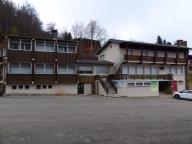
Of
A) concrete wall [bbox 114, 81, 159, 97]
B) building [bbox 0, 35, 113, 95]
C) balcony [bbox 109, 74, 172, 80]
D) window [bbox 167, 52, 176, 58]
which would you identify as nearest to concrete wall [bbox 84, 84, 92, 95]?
building [bbox 0, 35, 113, 95]

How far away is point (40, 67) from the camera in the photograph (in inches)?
1459

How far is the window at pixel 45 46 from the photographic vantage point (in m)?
36.9

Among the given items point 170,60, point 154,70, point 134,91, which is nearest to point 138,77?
point 134,91

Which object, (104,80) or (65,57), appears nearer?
(65,57)

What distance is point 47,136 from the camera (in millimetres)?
10727

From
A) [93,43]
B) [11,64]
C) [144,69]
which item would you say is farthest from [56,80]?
[93,43]

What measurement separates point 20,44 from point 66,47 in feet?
20.6

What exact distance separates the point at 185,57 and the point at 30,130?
43.4 meters

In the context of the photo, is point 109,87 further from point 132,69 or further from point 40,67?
point 40,67

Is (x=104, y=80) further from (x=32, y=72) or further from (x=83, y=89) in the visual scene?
(x=32, y=72)

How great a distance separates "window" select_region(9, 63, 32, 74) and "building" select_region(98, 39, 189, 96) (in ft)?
40.3

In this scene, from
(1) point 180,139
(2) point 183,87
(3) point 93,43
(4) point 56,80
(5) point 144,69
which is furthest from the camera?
(3) point 93,43

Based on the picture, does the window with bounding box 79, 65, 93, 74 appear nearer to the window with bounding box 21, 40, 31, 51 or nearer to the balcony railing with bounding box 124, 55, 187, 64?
the balcony railing with bounding box 124, 55, 187, 64

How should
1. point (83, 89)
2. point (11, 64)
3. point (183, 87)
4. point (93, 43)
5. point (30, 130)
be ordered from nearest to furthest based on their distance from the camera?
point (30, 130) < point (11, 64) < point (83, 89) < point (183, 87) < point (93, 43)
